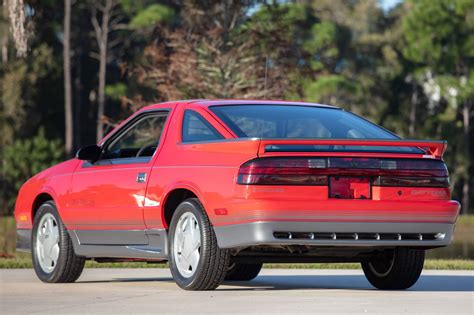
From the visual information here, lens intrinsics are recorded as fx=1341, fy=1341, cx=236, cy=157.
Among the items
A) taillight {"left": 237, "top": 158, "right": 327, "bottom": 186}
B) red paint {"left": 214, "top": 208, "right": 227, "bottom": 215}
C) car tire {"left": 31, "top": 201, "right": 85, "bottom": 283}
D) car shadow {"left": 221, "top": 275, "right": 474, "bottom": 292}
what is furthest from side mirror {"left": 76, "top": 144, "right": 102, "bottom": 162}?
taillight {"left": 237, "top": 158, "right": 327, "bottom": 186}

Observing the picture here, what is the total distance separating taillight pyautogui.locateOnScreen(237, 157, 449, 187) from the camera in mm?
9656

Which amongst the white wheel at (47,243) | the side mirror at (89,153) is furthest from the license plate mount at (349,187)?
the white wheel at (47,243)

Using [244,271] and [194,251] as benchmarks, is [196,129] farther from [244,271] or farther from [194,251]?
[244,271]

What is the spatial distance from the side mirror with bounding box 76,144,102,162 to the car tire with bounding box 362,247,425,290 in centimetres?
253

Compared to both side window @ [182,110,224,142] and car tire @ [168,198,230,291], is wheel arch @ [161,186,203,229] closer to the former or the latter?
car tire @ [168,198,230,291]

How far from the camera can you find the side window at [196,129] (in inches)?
415

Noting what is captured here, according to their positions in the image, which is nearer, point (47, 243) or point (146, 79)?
point (47, 243)

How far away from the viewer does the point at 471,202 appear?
219ft

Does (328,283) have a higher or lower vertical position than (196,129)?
lower

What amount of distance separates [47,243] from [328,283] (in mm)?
2569

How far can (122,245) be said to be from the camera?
11.2 metres

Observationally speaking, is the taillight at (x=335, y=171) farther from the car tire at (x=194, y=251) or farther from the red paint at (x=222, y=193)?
the car tire at (x=194, y=251)

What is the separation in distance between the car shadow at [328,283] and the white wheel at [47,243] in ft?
1.84

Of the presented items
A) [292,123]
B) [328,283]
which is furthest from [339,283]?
[292,123]
